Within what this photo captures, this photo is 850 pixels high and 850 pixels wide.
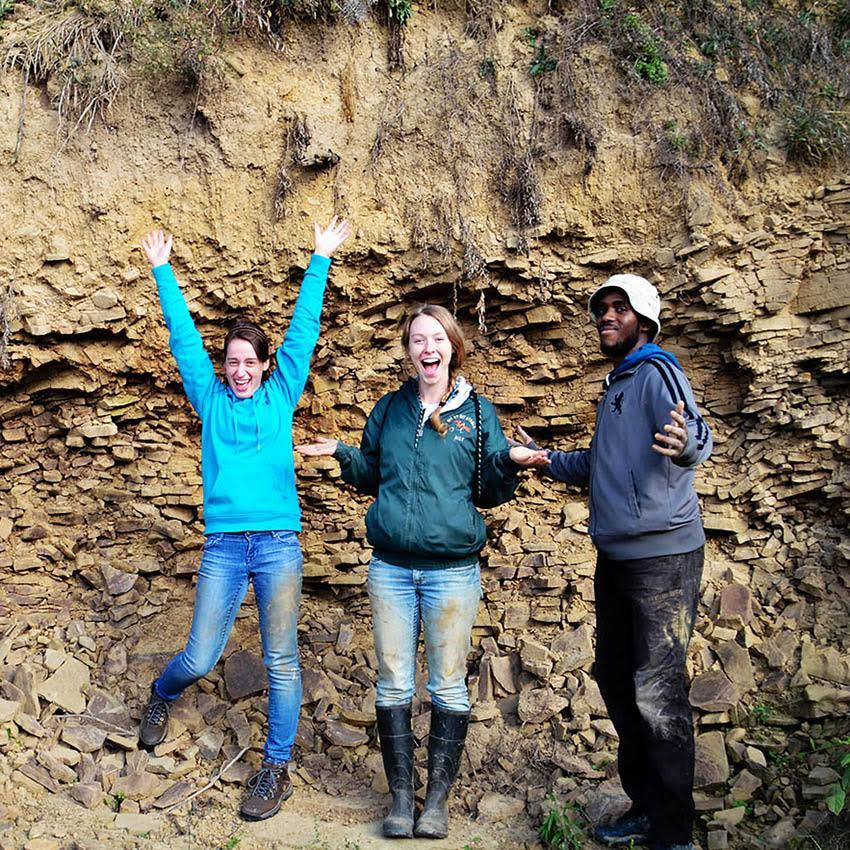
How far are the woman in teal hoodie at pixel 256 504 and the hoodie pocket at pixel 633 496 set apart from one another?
1.58 m

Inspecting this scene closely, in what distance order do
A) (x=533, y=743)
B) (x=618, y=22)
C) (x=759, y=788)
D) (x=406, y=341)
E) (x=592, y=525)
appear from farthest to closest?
(x=618, y=22), (x=533, y=743), (x=759, y=788), (x=406, y=341), (x=592, y=525)

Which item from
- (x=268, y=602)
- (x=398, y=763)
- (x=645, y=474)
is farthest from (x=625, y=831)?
(x=268, y=602)

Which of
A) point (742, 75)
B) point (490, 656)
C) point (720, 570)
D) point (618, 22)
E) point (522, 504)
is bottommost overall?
point (490, 656)

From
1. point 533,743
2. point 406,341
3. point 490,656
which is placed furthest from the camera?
point 490,656

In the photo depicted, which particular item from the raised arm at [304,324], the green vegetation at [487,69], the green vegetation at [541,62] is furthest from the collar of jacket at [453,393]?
the green vegetation at [541,62]

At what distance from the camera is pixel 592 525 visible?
375 centimetres

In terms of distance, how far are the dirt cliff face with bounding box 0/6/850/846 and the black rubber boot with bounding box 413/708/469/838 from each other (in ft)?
4.35

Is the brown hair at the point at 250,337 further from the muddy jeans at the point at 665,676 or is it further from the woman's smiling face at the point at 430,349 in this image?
the muddy jeans at the point at 665,676

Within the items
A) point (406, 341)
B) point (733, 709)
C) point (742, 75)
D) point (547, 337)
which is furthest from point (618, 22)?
point (733, 709)

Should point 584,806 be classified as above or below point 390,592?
below

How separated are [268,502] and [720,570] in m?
3.04

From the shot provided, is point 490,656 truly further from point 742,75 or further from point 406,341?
point 742,75

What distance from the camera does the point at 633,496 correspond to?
3.59 m

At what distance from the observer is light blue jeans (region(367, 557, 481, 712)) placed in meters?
3.88
